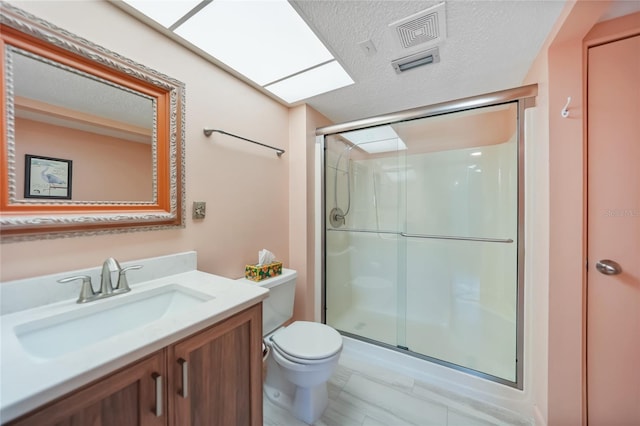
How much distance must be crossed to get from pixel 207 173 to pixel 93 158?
49 cm

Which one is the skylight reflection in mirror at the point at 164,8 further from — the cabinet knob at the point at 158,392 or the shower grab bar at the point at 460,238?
the shower grab bar at the point at 460,238

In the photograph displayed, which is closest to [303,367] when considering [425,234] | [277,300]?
[277,300]

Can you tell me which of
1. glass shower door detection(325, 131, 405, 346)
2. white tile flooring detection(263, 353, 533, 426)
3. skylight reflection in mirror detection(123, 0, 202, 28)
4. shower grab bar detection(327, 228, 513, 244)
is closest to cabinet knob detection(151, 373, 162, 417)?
white tile flooring detection(263, 353, 533, 426)

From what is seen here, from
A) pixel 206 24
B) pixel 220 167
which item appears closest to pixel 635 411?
pixel 220 167

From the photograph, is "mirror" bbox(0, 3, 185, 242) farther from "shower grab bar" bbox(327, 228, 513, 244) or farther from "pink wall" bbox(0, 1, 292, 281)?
"shower grab bar" bbox(327, 228, 513, 244)

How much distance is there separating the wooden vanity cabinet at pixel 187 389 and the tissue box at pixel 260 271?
20.3 inches

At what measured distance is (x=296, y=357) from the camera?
1.21 metres

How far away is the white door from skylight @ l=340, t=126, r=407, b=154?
120 centimetres

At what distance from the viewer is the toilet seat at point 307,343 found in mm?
1211

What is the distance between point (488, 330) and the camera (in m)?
1.87

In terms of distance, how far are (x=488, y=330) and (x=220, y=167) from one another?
7.84 feet

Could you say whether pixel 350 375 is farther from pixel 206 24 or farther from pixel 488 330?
pixel 206 24

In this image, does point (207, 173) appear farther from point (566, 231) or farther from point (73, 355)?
point (566, 231)

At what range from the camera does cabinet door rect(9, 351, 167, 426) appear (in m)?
0.50
